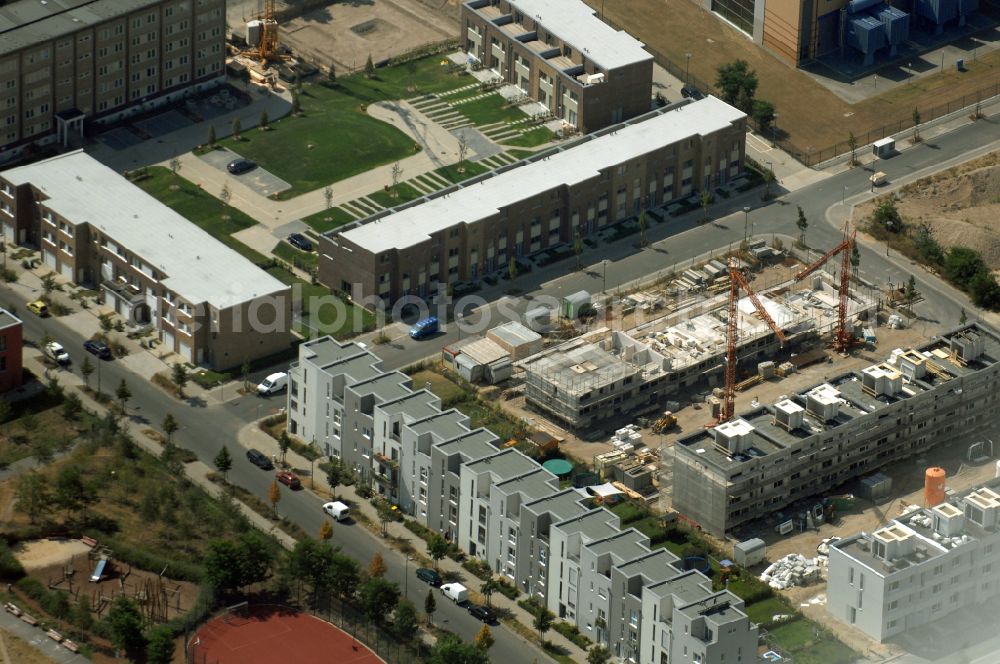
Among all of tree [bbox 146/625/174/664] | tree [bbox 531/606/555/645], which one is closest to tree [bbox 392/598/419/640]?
tree [bbox 531/606/555/645]

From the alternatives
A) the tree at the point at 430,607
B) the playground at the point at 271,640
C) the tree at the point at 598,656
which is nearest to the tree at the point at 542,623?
the tree at the point at 598,656

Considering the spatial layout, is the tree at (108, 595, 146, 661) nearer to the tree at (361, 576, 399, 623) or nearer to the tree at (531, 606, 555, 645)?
the tree at (361, 576, 399, 623)

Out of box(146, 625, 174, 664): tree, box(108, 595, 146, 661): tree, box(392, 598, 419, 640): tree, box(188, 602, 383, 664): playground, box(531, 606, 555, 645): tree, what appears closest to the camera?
box(146, 625, 174, 664): tree

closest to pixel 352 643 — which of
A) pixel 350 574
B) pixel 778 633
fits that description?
pixel 350 574

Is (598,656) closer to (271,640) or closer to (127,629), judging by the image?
(271,640)

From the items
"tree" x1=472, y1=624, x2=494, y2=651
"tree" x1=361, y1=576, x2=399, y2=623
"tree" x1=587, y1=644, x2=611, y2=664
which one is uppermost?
"tree" x1=361, y1=576, x2=399, y2=623

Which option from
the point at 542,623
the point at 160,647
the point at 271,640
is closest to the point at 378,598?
the point at 271,640
